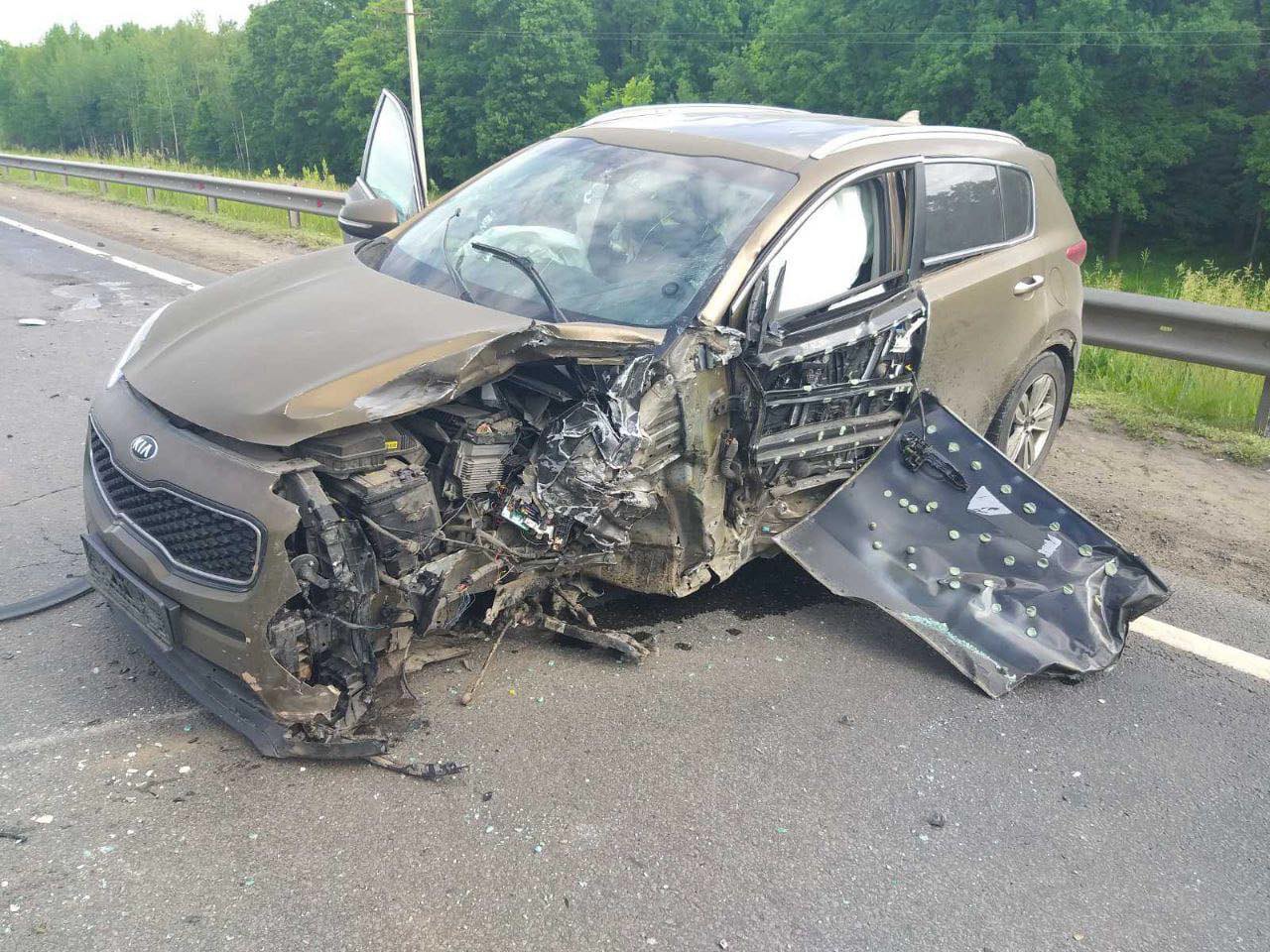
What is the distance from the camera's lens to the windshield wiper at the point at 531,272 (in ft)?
11.4

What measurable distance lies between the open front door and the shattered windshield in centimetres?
109

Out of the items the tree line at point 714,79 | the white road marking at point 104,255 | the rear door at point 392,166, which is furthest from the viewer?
the tree line at point 714,79

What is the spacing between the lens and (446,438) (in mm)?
3039

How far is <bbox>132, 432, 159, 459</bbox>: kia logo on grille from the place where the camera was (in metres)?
2.90

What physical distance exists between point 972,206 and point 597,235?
6.14ft

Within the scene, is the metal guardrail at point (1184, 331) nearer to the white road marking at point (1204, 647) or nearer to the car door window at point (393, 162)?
the white road marking at point (1204, 647)

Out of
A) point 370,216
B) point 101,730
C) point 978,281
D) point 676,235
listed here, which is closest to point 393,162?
point 370,216

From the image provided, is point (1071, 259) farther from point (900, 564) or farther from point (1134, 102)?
point (1134, 102)

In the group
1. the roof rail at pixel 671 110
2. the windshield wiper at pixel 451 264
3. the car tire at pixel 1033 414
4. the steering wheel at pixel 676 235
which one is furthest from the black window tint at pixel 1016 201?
the windshield wiper at pixel 451 264

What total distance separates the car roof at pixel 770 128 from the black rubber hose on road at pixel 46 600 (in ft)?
9.80

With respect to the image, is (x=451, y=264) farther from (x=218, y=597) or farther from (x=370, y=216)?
(x=218, y=597)

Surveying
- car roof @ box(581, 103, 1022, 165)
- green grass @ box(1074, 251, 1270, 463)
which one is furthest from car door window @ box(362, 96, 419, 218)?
green grass @ box(1074, 251, 1270, 463)

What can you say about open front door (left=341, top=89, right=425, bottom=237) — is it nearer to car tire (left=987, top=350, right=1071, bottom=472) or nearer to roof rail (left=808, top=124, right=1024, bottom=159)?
roof rail (left=808, top=124, right=1024, bottom=159)

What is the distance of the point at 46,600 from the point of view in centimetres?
369
